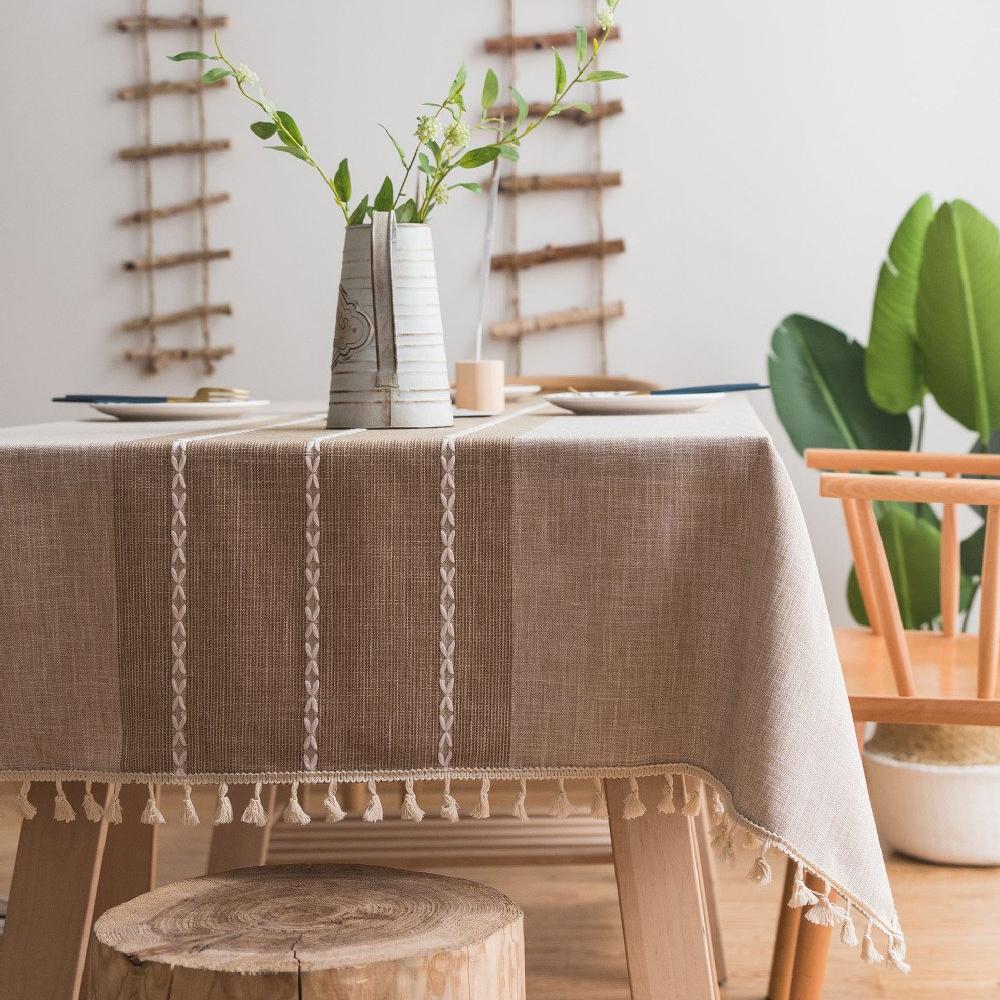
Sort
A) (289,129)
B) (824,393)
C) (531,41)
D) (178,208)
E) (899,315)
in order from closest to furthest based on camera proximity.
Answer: (289,129), (899,315), (824,393), (531,41), (178,208)

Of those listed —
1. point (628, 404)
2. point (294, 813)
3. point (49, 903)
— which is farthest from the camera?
point (628, 404)

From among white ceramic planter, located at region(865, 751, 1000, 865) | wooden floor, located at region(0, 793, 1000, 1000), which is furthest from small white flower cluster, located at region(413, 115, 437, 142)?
white ceramic planter, located at region(865, 751, 1000, 865)

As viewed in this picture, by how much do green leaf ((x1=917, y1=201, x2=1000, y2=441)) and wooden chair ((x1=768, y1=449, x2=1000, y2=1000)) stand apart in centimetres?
60

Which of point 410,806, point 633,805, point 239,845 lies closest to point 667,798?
point 633,805

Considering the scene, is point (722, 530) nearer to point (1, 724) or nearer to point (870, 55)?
point (1, 724)

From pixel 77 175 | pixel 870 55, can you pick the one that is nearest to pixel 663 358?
pixel 870 55

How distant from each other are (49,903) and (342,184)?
0.73 meters

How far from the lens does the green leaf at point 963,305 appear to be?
2373mm

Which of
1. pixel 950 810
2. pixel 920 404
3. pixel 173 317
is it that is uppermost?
pixel 173 317

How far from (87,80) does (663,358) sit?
1.53 metres

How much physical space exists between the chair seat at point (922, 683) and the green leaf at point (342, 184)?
2.76 feet

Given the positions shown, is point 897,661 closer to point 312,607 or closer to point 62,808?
point 312,607

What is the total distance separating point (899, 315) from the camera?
8.27 feet

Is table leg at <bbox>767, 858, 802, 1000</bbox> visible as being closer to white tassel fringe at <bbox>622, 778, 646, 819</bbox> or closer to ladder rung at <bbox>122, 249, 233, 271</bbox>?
white tassel fringe at <bbox>622, 778, 646, 819</bbox>
